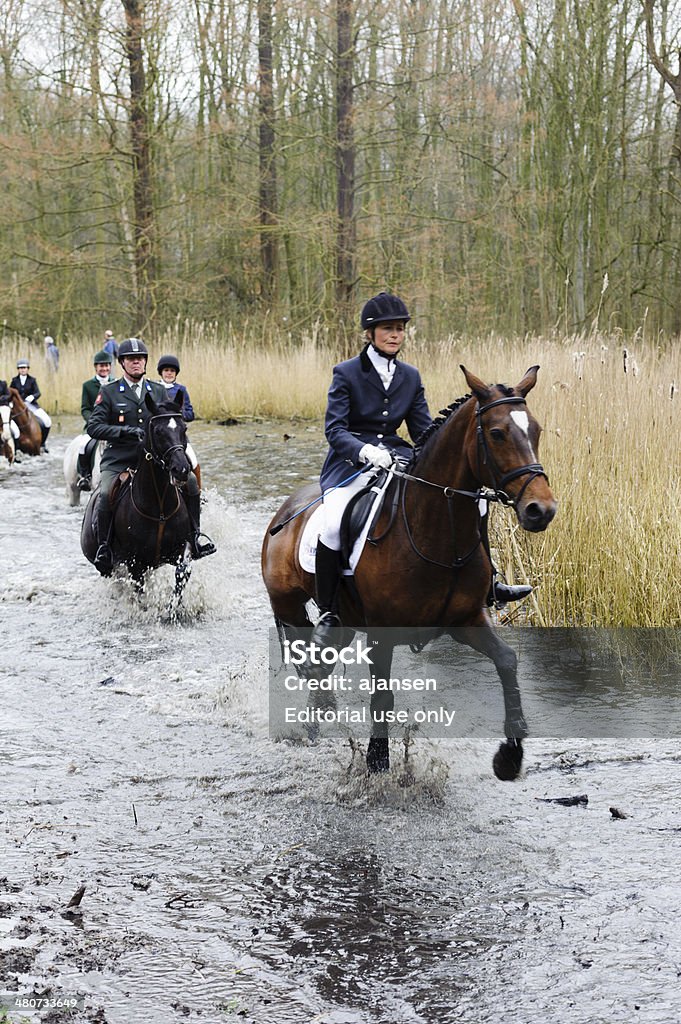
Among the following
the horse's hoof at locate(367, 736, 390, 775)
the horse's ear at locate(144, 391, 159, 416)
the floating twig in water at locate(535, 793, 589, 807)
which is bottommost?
the floating twig in water at locate(535, 793, 589, 807)

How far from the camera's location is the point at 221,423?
2170 centimetres

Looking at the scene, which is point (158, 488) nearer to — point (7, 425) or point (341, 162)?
point (7, 425)

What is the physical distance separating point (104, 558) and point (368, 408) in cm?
420

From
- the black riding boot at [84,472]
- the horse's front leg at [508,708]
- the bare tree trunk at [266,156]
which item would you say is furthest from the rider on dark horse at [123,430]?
the bare tree trunk at [266,156]

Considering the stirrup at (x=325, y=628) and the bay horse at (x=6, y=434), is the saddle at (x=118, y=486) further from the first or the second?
the bay horse at (x=6, y=434)

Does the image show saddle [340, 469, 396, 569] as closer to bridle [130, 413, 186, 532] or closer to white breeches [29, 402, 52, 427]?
bridle [130, 413, 186, 532]

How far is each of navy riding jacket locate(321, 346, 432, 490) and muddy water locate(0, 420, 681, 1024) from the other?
1.68 metres

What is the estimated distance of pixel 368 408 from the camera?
19.5 ft

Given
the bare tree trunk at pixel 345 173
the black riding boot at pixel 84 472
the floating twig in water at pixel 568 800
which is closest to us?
the floating twig in water at pixel 568 800

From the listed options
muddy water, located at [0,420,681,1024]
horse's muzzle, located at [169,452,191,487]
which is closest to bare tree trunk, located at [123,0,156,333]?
horse's muzzle, located at [169,452,191,487]

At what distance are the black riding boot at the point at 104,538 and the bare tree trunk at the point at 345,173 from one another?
1711 cm

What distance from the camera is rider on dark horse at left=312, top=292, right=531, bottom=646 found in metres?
5.68

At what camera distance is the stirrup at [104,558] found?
9414 mm

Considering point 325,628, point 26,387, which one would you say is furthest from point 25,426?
point 325,628
